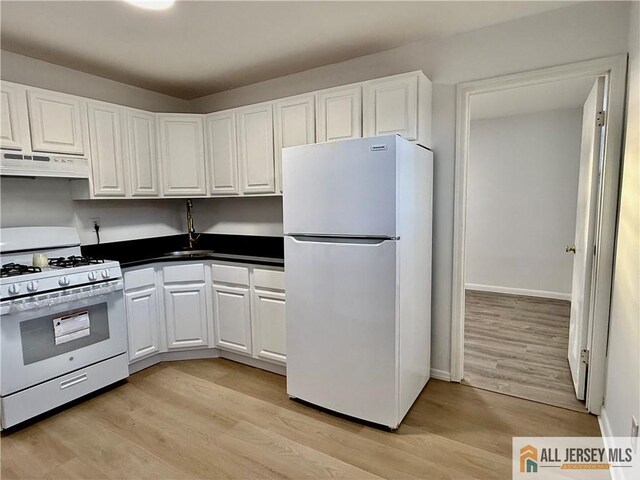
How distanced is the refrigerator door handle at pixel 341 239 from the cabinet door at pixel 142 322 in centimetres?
142

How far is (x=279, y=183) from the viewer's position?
3.03 metres

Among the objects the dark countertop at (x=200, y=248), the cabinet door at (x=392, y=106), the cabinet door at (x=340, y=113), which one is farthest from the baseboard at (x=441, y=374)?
the cabinet door at (x=340, y=113)

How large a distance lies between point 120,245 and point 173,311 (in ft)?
2.72

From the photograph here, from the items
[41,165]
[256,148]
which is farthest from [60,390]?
[256,148]

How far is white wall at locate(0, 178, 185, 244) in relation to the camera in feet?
8.76

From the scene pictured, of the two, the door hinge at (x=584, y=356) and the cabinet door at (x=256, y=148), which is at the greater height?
the cabinet door at (x=256, y=148)

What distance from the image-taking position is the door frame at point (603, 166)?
2.09 m

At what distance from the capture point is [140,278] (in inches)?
115

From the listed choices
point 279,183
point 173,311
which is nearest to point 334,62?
point 279,183

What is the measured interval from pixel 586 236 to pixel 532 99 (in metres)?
2.40

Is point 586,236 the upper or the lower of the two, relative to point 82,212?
lower

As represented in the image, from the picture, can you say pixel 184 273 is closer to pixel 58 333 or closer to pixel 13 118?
pixel 58 333

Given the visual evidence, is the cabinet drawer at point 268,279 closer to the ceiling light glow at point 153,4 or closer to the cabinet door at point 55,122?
the cabinet door at point 55,122

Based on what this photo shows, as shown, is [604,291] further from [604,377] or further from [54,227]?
[54,227]
